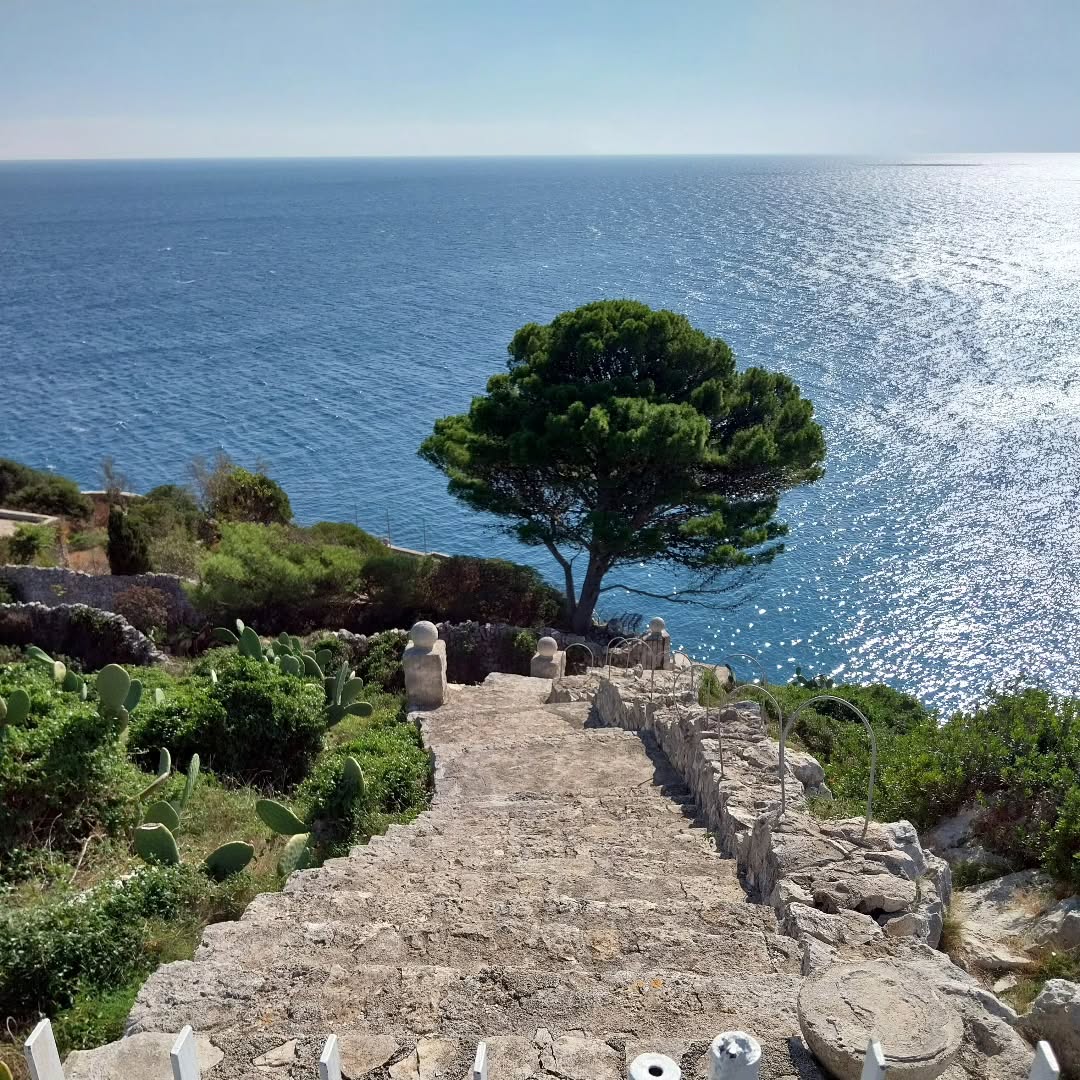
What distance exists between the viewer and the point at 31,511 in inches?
1288

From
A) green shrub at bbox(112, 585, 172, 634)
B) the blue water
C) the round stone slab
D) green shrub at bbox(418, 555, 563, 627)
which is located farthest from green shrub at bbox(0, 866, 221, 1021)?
the blue water

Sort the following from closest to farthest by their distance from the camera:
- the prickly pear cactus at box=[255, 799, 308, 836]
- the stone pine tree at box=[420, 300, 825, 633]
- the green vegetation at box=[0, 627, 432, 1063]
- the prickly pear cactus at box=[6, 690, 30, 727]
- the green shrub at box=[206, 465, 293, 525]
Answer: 1. the green vegetation at box=[0, 627, 432, 1063]
2. the prickly pear cactus at box=[255, 799, 308, 836]
3. the prickly pear cactus at box=[6, 690, 30, 727]
4. the stone pine tree at box=[420, 300, 825, 633]
5. the green shrub at box=[206, 465, 293, 525]

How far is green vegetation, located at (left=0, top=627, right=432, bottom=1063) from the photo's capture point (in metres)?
6.94

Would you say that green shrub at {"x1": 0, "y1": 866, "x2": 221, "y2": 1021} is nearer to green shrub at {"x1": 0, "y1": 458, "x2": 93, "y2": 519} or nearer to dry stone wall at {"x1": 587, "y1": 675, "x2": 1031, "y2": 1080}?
dry stone wall at {"x1": 587, "y1": 675, "x2": 1031, "y2": 1080}

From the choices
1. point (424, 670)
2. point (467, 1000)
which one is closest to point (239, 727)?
point (424, 670)

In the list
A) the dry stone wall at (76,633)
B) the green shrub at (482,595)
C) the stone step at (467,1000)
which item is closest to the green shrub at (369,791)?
the stone step at (467,1000)

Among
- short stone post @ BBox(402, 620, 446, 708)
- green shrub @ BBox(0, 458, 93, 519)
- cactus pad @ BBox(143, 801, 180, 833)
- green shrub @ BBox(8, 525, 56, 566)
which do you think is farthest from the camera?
green shrub @ BBox(0, 458, 93, 519)

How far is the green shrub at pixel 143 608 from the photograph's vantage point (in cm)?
2234

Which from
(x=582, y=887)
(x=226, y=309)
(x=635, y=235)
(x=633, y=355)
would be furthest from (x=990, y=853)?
(x=635, y=235)

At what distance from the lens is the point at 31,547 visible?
27.0m

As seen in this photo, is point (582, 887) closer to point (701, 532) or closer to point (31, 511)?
point (701, 532)

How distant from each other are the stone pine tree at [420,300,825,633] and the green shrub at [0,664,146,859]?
1195 cm

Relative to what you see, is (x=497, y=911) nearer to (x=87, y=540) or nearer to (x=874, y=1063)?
(x=874, y=1063)

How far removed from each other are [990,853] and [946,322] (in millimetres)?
61884
